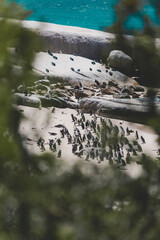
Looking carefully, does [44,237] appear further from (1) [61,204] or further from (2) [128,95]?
(2) [128,95]

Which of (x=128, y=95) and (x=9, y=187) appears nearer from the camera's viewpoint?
(x=9, y=187)

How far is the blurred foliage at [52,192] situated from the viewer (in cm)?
65

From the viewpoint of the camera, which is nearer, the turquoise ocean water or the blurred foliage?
the blurred foliage

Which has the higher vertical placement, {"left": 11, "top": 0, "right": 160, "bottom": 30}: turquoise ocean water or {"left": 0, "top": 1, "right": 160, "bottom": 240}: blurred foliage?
{"left": 0, "top": 1, "right": 160, "bottom": 240}: blurred foliage

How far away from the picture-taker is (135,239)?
72 cm

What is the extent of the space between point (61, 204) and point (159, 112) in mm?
194

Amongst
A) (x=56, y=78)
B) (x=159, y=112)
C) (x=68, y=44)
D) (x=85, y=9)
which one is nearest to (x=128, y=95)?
(x=56, y=78)

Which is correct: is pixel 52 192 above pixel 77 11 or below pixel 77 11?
above

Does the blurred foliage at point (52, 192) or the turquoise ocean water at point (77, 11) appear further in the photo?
the turquoise ocean water at point (77, 11)

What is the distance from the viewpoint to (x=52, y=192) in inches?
28.2

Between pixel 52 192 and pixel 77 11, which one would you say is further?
pixel 77 11

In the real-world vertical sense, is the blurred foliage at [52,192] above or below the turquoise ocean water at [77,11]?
above

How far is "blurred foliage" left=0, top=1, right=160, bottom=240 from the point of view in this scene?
2.12ft

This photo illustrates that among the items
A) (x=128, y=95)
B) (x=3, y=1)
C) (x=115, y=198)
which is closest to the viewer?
(x=3, y=1)
